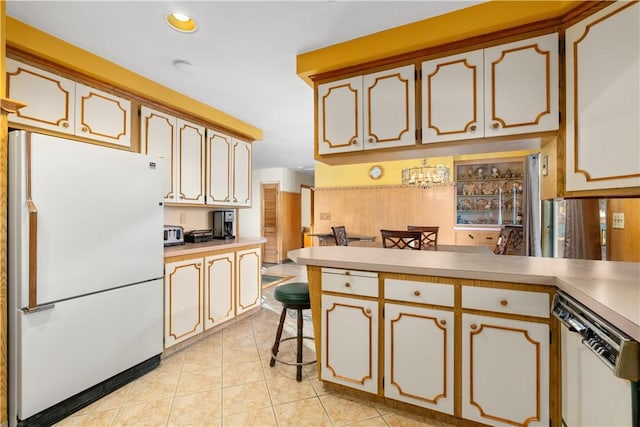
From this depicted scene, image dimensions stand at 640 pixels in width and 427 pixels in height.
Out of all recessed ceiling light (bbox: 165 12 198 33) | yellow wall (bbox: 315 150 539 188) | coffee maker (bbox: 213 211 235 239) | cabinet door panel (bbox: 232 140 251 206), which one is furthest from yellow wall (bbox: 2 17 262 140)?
yellow wall (bbox: 315 150 539 188)

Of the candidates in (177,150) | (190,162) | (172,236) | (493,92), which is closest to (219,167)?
(190,162)

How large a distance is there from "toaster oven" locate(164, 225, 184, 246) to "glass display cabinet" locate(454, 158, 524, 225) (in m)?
4.17

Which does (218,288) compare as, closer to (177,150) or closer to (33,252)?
(177,150)

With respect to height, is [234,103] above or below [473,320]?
above

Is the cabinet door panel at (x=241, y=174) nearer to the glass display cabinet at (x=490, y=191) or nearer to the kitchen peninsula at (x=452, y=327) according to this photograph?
the kitchen peninsula at (x=452, y=327)

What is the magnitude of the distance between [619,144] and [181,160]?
3.08 m

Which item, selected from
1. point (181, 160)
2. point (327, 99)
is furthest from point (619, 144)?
point (181, 160)

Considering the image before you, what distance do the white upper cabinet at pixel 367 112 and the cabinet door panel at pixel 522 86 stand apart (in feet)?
1.41

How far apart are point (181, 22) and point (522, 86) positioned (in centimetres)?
197

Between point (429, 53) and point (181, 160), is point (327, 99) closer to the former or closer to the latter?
point (429, 53)

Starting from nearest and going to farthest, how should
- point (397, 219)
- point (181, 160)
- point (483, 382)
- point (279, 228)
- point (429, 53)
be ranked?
1. point (483, 382)
2. point (429, 53)
3. point (181, 160)
4. point (397, 219)
5. point (279, 228)

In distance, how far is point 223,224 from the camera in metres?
3.51

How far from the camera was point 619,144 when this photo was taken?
1286 millimetres

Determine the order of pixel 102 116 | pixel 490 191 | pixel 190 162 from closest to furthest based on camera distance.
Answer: pixel 102 116 < pixel 190 162 < pixel 490 191
